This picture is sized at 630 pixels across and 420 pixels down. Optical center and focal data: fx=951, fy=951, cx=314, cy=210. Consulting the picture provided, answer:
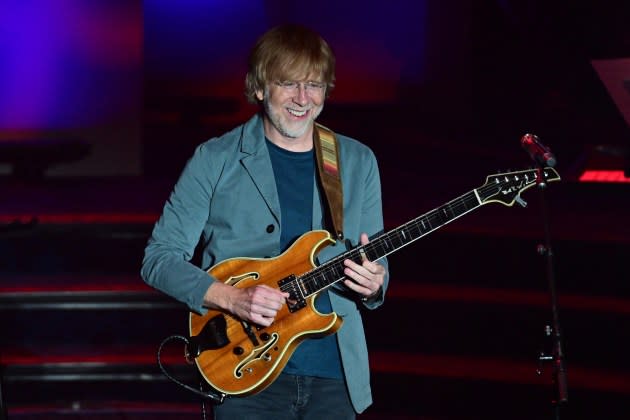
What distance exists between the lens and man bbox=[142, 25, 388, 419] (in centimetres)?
262

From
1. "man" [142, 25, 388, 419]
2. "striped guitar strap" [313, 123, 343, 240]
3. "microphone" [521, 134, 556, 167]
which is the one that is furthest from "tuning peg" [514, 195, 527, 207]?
"striped guitar strap" [313, 123, 343, 240]

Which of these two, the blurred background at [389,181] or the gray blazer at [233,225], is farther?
the blurred background at [389,181]

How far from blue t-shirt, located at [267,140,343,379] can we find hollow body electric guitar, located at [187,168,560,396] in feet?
0.14

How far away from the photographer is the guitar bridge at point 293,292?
2.65 meters

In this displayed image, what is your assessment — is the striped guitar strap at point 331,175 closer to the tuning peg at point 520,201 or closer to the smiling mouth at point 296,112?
the smiling mouth at point 296,112

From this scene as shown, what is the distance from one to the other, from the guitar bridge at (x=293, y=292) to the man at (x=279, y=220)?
0.03 meters

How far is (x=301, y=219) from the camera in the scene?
2754 mm

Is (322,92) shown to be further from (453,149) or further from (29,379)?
(453,149)

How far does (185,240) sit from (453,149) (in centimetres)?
508

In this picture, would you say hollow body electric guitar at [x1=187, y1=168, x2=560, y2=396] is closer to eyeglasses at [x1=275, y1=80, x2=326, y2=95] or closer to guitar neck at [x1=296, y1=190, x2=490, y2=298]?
guitar neck at [x1=296, y1=190, x2=490, y2=298]

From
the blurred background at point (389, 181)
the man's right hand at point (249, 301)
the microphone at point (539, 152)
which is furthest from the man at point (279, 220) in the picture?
the blurred background at point (389, 181)

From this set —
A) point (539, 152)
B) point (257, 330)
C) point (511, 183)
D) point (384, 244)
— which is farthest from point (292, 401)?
point (539, 152)

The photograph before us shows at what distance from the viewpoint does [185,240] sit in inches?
107

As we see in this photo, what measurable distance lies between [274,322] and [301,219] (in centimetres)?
31
